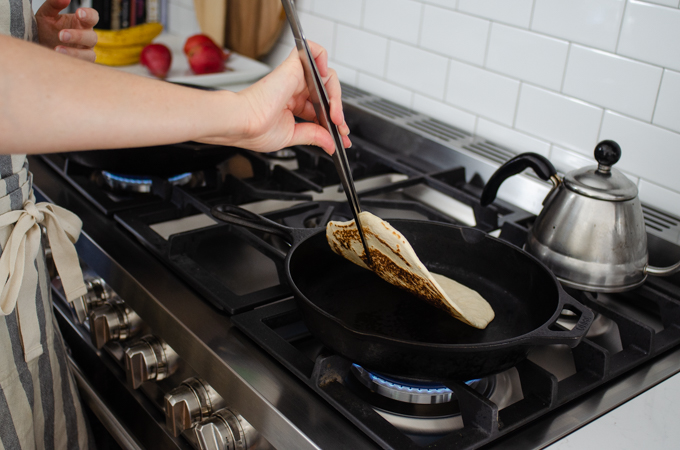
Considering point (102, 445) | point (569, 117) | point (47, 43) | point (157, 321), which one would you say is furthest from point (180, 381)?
point (569, 117)

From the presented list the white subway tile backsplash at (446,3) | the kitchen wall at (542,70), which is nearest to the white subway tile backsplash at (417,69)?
the kitchen wall at (542,70)

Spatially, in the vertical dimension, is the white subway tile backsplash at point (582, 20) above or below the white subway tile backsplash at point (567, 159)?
above

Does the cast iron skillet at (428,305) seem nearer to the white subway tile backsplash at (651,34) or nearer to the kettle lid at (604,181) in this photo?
the kettle lid at (604,181)

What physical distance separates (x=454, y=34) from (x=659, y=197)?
1.74 ft

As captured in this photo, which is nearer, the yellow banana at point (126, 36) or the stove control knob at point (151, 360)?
the stove control knob at point (151, 360)

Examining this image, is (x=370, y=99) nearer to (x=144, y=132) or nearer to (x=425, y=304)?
(x=425, y=304)

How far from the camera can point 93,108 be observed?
0.49m

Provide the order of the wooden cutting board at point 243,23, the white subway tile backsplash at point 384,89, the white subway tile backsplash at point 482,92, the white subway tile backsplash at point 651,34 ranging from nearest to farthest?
the white subway tile backsplash at point 651,34 → the white subway tile backsplash at point 482,92 → the white subway tile backsplash at point 384,89 → the wooden cutting board at point 243,23

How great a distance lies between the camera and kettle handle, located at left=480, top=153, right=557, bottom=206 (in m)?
0.88

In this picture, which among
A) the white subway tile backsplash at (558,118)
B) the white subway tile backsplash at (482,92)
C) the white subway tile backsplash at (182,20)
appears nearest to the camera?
the white subway tile backsplash at (558,118)

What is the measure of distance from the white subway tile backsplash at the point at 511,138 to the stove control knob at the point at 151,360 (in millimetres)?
784

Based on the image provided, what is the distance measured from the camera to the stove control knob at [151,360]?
0.81 metres

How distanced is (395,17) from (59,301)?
0.94 m

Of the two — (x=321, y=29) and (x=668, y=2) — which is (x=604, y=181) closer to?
(x=668, y=2)
